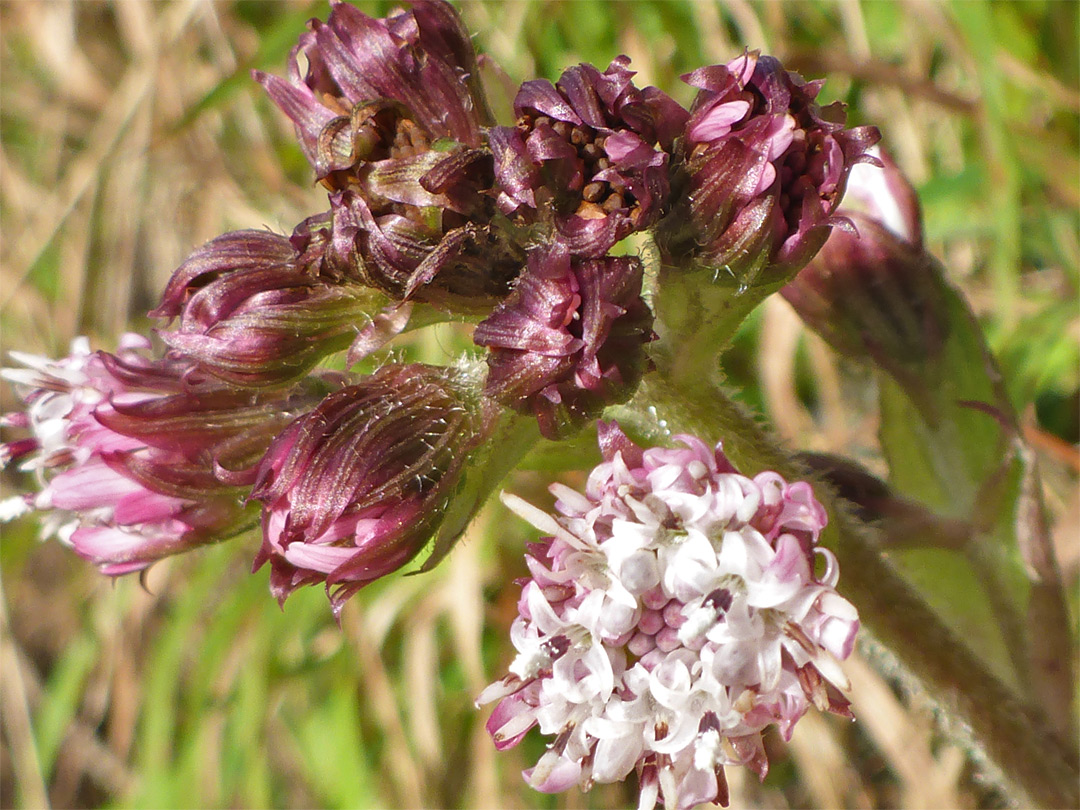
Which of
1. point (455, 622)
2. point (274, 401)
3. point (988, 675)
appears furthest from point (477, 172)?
point (455, 622)

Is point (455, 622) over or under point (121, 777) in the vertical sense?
over

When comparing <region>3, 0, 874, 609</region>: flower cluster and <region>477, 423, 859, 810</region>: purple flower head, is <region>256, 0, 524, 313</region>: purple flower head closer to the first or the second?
<region>3, 0, 874, 609</region>: flower cluster

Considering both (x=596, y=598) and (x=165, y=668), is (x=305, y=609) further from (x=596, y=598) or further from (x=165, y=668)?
(x=596, y=598)

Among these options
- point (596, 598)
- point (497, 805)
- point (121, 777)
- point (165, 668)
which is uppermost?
point (596, 598)

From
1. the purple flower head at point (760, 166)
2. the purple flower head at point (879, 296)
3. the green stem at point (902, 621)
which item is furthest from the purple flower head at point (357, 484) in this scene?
the purple flower head at point (879, 296)

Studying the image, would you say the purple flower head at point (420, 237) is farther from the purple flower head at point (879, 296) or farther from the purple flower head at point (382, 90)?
the purple flower head at point (879, 296)

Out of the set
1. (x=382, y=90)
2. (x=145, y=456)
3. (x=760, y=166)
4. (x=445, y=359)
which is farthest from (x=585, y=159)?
(x=445, y=359)

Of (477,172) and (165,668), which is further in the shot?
(165,668)
